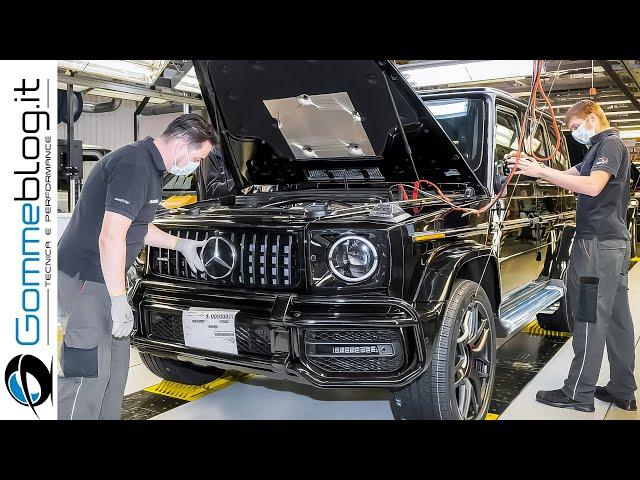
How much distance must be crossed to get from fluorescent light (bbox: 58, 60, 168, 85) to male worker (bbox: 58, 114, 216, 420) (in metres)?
2.70

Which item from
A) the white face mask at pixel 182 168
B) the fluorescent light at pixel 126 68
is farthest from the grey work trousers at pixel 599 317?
the fluorescent light at pixel 126 68

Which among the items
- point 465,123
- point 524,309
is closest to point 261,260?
point 465,123

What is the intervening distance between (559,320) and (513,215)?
166 cm

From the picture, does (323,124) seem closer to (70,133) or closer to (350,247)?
(350,247)

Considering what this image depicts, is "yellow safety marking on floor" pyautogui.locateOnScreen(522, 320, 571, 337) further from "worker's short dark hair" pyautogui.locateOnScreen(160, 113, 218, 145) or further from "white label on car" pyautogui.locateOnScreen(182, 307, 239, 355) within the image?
"worker's short dark hair" pyautogui.locateOnScreen(160, 113, 218, 145)

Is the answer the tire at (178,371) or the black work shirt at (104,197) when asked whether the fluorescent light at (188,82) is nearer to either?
the tire at (178,371)

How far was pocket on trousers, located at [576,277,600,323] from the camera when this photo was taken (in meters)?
3.34

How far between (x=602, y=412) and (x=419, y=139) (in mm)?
1975

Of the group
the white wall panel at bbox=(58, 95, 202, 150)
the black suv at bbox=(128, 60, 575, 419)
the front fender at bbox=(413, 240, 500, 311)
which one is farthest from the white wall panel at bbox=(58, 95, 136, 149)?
the front fender at bbox=(413, 240, 500, 311)

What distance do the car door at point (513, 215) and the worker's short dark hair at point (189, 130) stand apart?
6.15 ft

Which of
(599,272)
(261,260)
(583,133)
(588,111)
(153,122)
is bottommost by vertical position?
(599,272)

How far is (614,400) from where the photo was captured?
354 centimetres
